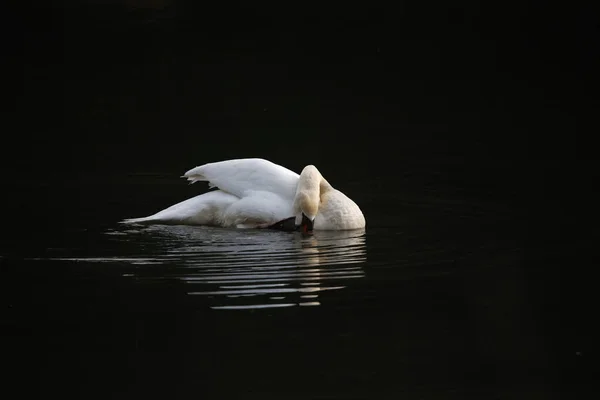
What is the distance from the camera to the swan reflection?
8.09 metres

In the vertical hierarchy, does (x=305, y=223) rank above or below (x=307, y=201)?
below

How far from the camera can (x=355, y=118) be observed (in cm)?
1722

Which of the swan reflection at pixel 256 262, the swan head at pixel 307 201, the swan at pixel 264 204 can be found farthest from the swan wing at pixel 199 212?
the swan head at pixel 307 201

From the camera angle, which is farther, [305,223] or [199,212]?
[199,212]

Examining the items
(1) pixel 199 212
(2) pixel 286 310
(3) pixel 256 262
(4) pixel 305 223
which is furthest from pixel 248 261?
(1) pixel 199 212

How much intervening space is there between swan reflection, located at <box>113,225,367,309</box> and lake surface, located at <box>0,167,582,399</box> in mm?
17

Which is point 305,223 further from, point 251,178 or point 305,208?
point 251,178

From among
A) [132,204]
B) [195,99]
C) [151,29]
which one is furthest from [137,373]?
[151,29]

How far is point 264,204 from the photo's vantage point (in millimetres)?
10539

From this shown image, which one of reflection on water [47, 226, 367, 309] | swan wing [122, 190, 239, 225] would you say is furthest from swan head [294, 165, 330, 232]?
swan wing [122, 190, 239, 225]

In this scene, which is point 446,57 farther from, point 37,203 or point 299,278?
point 299,278

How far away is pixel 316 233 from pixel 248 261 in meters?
1.51

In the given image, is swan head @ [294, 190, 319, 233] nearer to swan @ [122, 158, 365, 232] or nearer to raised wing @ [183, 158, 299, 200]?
swan @ [122, 158, 365, 232]

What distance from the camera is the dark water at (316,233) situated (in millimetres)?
6809
